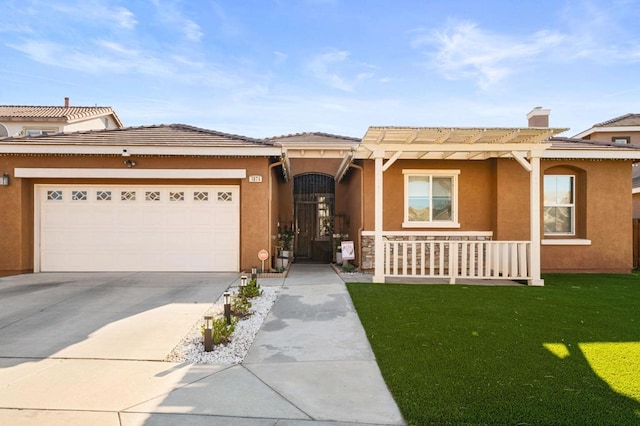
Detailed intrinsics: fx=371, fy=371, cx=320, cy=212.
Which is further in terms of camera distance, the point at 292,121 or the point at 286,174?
the point at 292,121

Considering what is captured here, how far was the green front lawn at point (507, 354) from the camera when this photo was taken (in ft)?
9.68

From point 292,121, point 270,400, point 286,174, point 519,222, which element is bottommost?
point 270,400

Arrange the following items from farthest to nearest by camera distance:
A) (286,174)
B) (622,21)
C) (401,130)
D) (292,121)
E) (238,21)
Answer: (292,121) < (286,174) < (238,21) < (622,21) < (401,130)

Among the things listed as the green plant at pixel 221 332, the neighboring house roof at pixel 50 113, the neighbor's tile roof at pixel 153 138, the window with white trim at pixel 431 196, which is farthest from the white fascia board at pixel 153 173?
the neighboring house roof at pixel 50 113

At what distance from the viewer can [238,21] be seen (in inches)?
435

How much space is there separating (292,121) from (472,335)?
51.9 ft

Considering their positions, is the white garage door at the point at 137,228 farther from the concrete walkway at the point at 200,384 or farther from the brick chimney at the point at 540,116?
the brick chimney at the point at 540,116

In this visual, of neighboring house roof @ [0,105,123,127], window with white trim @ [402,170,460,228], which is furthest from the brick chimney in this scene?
neighboring house roof @ [0,105,123,127]

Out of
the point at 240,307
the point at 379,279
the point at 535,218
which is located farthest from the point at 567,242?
the point at 240,307

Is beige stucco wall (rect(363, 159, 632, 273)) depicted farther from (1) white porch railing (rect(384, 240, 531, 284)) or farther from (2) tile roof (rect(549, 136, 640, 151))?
(1) white porch railing (rect(384, 240, 531, 284))

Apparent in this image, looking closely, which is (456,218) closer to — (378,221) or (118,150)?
(378,221)

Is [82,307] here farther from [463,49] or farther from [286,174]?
[463,49]

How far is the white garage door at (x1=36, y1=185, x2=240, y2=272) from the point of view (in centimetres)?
944

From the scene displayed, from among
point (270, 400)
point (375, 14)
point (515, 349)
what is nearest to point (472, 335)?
point (515, 349)
